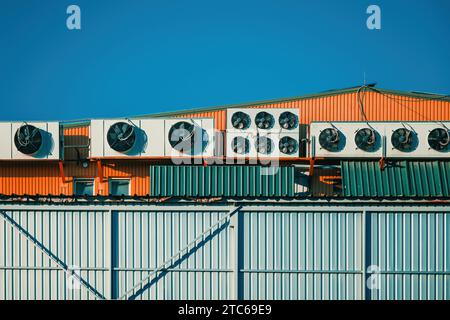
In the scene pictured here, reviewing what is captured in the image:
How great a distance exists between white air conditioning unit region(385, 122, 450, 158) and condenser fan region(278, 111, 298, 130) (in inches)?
143

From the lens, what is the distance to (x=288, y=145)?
608 inches

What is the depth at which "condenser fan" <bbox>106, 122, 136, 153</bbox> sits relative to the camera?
15117 mm

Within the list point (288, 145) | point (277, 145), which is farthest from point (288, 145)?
point (277, 145)

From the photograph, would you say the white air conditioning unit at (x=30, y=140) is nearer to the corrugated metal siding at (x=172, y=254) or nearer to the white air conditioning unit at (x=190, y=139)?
the white air conditioning unit at (x=190, y=139)

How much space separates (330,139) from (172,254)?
343 inches

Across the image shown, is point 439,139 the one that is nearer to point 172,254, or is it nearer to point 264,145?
point 264,145

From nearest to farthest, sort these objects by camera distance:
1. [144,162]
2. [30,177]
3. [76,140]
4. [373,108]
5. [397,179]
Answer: [397,179] → [144,162] → [30,177] → [76,140] → [373,108]

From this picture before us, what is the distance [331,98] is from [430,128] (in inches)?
165

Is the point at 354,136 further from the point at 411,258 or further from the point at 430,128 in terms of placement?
the point at 411,258

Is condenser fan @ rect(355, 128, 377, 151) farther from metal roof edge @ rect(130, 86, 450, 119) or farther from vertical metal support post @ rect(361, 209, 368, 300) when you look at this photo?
vertical metal support post @ rect(361, 209, 368, 300)

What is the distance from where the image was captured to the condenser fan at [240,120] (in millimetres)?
15734

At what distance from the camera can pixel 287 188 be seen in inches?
590

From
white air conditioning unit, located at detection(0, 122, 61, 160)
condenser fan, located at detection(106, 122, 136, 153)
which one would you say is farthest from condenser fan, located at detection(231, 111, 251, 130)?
white air conditioning unit, located at detection(0, 122, 61, 160)

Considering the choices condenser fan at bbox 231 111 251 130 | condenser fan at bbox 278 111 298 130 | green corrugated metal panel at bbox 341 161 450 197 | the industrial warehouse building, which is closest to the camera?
the industrial warehouse building
